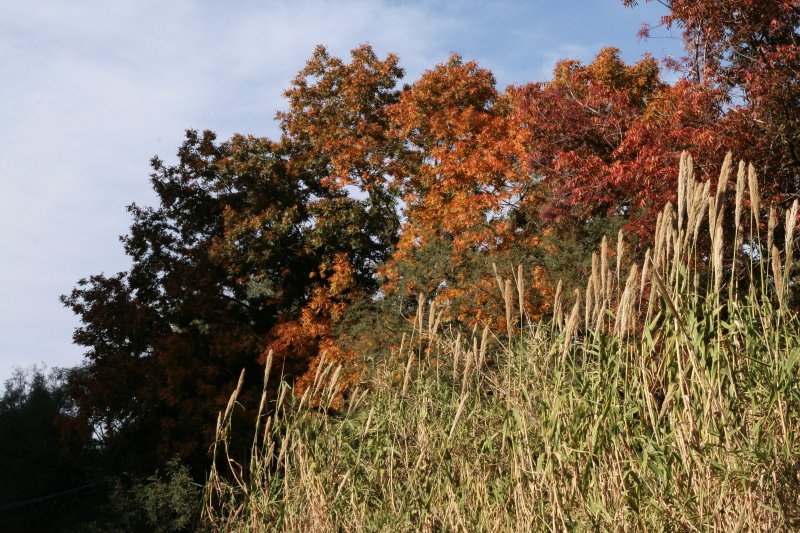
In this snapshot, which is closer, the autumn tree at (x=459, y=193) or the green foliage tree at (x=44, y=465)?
the autumn tree at (x=459, y=193)

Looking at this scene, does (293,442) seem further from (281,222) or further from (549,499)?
(281,222)

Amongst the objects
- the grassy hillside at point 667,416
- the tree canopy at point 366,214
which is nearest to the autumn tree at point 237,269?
the tree canopy at point 366,214

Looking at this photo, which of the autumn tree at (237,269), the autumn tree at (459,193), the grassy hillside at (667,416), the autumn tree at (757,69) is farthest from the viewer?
the autumn tree at (237,269)

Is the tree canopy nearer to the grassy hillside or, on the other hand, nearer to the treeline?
the treeline

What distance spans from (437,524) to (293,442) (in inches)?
35.0

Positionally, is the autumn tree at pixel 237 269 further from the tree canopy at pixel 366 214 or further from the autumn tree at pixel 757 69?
the autumn tree at pixel 757 69

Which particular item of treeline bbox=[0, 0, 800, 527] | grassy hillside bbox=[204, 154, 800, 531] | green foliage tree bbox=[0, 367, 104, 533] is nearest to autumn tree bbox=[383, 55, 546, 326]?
treeline bbox=[0, 0, 800, 527]

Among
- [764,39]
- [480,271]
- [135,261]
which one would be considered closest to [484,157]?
[480,271]

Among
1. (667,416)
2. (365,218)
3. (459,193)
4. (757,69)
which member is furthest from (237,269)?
(667,416)

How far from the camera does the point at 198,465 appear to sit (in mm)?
15070

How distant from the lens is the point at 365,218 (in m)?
16.4

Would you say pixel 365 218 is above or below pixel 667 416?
above

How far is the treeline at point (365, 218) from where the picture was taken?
10.7 m

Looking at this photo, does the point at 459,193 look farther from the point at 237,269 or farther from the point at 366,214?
the point at 237,269
